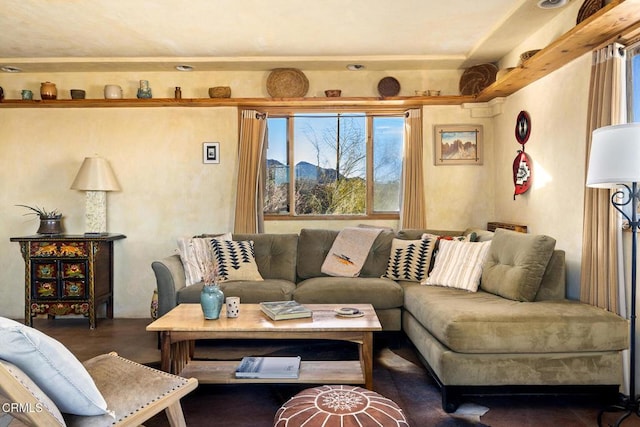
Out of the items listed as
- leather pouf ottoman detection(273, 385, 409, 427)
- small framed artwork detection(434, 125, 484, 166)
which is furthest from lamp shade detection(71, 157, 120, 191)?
leather pouf ottoman detection(273, 385, 409, 427)

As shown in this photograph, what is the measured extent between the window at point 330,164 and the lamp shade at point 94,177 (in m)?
1.58

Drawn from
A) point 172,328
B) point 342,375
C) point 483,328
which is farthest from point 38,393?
point 483,328

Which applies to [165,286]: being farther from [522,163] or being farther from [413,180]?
[522,163]

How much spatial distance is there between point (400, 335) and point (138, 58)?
3565mm

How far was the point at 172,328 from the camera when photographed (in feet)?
7.85

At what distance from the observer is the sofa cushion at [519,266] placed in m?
2.79

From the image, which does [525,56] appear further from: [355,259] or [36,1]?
[36,1]

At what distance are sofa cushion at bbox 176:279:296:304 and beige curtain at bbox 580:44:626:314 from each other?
2072mm

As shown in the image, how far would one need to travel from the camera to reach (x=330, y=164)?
470 cm

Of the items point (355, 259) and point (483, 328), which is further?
point (355, 259)

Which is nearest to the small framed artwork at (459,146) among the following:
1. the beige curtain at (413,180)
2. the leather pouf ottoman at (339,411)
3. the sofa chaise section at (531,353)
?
the beige curtain at (413,180)

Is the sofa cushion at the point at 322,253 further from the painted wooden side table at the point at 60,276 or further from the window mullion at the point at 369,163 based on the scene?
the painted wooden side table at the point at 60,276

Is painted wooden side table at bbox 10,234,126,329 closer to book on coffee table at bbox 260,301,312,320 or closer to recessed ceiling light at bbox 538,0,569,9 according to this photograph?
book on coffee table at bbox 260,301,312,320

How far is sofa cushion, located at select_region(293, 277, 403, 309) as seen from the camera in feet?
11.2
